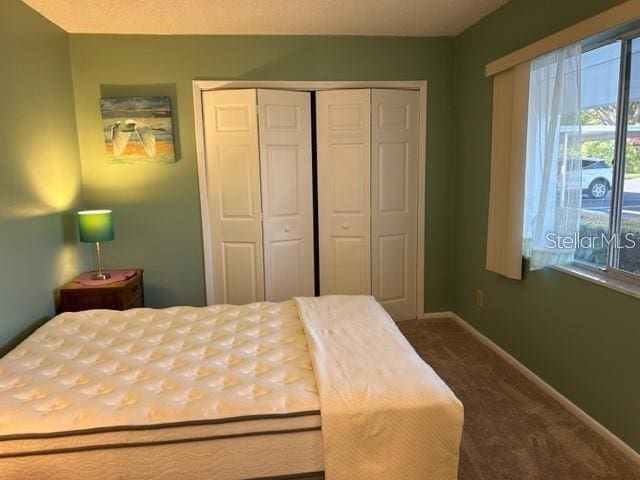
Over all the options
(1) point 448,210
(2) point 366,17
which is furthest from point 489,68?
(1) point 448,210

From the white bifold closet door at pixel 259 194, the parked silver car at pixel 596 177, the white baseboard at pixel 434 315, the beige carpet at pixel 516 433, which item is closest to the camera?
the beige carpet at pixel 516 433

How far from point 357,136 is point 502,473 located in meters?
2.62

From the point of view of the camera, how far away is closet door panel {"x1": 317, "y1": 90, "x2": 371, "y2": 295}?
3.73 m

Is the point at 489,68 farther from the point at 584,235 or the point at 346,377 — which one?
the point at 346,377

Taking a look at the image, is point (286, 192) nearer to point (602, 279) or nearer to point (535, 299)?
point (535, 299)

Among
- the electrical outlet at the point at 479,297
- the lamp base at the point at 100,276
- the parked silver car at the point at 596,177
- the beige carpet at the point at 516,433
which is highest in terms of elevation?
the parked silver car at the point at 596,177

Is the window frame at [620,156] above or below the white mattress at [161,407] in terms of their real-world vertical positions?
above

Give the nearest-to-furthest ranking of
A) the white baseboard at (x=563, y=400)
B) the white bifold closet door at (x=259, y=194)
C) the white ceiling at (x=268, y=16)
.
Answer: the white baseboard at (x=563, y=400)
the white ceiling at (x=268, y=16)
the white bifold closet door at (x=259, y=194)

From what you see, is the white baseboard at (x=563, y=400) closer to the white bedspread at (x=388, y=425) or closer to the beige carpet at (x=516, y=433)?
the beige carpet at (x=516, y=433)

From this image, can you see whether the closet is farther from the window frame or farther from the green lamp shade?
the window frame

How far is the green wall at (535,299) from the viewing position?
2213 mm

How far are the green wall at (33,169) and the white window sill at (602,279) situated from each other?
314 centimetres

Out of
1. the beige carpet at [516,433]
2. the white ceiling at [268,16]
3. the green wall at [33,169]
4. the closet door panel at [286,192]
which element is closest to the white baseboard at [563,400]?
the beige carpet at [516,433]

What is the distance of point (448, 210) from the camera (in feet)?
13.1
